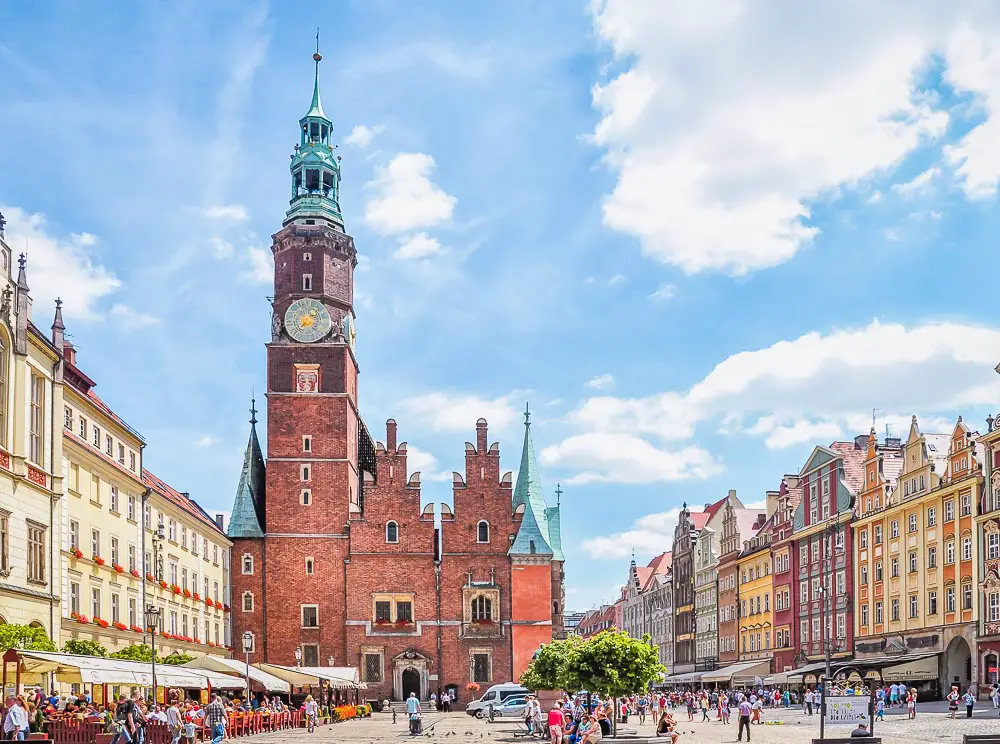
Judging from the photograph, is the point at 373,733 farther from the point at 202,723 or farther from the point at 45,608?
the point at 45,608

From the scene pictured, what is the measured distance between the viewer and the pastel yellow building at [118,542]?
137ft

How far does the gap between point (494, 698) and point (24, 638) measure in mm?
34926

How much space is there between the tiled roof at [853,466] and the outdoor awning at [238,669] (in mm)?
36362

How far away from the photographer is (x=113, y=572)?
45844 millimetres

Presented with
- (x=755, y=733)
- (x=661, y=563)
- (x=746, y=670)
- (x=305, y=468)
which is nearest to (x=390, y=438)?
(x=305, y=468)

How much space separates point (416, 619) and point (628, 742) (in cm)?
4342

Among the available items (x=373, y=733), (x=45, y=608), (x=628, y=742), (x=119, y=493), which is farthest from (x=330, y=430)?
(x=628, y=742)

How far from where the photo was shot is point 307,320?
7469 centimetres

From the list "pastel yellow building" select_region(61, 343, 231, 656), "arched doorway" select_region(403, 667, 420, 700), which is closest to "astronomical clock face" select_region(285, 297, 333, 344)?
"pastel yellow building" select_region(61, 343, 231, 656)

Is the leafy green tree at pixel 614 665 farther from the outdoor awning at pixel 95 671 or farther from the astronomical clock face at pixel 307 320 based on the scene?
the astronomical clock face at pixel 307 320

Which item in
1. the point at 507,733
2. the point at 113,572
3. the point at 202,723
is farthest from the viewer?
the point at 113,572

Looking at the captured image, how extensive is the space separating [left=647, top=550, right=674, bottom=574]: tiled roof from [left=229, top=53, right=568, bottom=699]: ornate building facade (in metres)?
55.3

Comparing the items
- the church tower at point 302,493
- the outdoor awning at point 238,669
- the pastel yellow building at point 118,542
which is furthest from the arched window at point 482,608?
the outdoor awning at point 238,669

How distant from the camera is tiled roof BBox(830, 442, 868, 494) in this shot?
71.5 m
